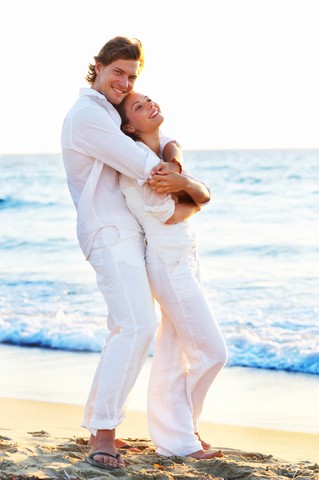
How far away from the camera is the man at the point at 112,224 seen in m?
4.17

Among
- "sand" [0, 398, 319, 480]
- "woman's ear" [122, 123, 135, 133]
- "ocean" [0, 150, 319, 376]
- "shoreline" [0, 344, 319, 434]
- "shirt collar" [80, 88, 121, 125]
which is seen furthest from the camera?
"ocean" [0, 150, 319, 376]

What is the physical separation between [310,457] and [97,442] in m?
1.32

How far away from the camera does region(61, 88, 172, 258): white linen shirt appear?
4.16 meters

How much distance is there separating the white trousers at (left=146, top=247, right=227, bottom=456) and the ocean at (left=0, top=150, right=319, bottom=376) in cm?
320

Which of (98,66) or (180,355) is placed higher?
(98,66)

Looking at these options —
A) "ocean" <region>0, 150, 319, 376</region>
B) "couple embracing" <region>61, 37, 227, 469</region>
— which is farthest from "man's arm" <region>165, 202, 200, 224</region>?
"ocean" <region>0, 150, 319, 376</region>

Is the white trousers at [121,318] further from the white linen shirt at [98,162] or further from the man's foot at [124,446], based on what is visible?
the man's foot at [124,446]

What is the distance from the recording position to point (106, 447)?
4.23m

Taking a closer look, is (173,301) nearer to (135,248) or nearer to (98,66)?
(135,248)

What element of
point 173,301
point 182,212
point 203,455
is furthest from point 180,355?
point 182,212

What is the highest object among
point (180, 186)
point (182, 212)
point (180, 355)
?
point (180, 186)

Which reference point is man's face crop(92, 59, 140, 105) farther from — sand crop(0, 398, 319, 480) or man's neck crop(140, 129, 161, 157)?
sand crop(0, 398, 319, 480)

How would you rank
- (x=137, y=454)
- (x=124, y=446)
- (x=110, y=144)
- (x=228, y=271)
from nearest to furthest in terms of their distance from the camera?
(x=110, y=144), (x=137, y=454), (x=124, y=446), (x=228, y=271)

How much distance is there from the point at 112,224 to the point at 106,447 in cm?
101
